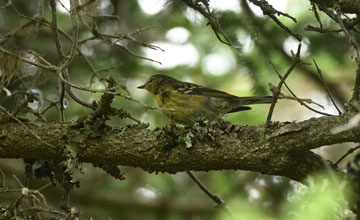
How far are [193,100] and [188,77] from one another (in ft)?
4.58

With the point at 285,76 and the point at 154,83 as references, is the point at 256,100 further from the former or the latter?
the point at 285,76

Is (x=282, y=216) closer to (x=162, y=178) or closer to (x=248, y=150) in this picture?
(x=248, y=150)

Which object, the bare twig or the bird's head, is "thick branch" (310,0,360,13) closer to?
the bare twig

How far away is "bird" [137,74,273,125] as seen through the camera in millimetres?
5965

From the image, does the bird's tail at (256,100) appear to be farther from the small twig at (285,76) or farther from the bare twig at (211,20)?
the small twig at (285,76)

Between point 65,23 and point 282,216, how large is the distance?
225 inches

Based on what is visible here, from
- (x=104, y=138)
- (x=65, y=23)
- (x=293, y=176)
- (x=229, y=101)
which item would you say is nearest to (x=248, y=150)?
(x=293, y=176)

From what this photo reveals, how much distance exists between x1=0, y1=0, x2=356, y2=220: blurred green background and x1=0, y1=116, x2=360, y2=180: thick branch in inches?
29.6

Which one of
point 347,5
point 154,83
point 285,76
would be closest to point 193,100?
point 154,83

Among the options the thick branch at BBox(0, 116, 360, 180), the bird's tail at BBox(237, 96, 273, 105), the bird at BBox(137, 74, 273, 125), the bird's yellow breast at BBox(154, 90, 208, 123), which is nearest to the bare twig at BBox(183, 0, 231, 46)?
the thick branch at BBox(0, 116, 360, 180)

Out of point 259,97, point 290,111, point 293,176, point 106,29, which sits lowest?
point 293,176

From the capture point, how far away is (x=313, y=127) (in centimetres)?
340

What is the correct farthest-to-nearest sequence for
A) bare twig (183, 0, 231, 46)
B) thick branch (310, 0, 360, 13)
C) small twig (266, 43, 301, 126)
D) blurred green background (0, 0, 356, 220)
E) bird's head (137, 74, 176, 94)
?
bird's head (137, 74, 176, 94) → blurred green background (0, 0, 356, 220) → bare twig (183, 0, 231, 46) → thick branch (310, 0, 360, 13) → small twig (266, 43, 301, 126)

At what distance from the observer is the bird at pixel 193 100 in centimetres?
596
